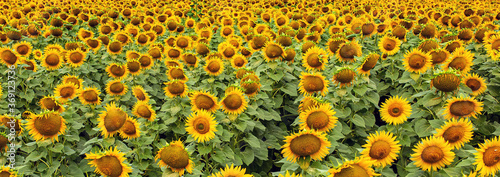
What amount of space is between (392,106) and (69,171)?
3.76 m

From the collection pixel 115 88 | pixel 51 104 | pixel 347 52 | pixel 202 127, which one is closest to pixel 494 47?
pixel 347 52

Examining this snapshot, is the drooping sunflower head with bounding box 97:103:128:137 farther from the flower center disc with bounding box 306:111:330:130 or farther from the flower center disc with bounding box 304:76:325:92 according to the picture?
the flower center disc with bounding box 304:76:325:92

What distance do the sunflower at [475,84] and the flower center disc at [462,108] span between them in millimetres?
696

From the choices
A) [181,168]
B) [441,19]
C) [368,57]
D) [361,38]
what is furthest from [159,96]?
[441,19]

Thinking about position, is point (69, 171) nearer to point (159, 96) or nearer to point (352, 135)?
point (159, 96)

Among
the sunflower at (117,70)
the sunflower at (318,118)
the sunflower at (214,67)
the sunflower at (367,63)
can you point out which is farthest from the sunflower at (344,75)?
the sunflower at (117,70)

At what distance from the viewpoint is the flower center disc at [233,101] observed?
11.1ft

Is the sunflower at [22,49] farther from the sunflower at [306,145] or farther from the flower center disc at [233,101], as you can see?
the sunflower at [306,145]

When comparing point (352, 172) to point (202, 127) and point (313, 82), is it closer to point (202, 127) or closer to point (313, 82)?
point (202, 127)

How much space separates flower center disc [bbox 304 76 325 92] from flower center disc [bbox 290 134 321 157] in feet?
4.06

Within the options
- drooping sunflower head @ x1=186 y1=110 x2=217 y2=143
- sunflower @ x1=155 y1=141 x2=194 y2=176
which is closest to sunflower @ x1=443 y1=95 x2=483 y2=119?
drooping sunflower head @ x1=186 y1=110 x2=217 y2=143

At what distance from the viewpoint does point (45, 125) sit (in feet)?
9.95

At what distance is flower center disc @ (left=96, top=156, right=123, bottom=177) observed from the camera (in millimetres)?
2486

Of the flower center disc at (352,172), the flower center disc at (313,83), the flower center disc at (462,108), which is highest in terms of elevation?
the flower center disc at (352,172)
